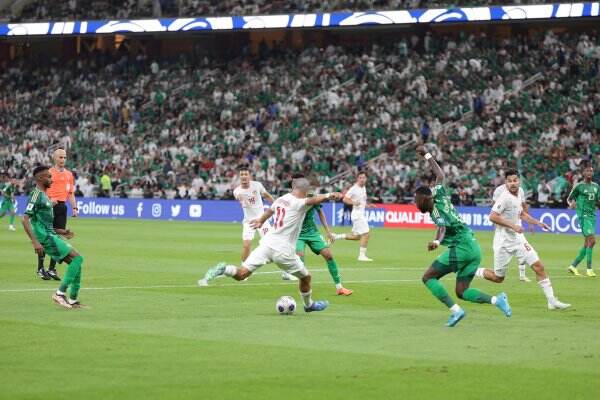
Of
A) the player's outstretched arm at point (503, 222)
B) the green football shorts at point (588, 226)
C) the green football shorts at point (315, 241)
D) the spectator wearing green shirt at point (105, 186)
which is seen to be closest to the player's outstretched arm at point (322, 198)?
the player's outstretched arm at point (503, 222)

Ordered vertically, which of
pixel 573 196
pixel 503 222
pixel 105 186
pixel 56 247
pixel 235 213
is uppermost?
pixel 503 222

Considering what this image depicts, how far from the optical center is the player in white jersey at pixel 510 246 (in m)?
17.2

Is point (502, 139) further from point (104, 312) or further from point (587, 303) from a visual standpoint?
point (104, 312)

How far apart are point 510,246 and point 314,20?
41.9m

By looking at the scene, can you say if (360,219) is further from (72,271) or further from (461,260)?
(461,260)

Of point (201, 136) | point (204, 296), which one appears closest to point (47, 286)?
point (204, 296)

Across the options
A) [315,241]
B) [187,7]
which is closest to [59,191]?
[315,241]

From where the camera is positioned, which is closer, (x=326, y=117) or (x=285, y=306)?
(x=285, y=306)

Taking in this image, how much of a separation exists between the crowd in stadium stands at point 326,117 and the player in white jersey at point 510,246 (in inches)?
1070

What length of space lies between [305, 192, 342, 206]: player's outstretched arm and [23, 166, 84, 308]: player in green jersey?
3572 mm

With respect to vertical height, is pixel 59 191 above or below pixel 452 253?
below

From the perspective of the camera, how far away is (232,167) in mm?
55312

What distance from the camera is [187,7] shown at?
6412cm

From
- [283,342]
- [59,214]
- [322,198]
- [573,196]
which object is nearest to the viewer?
[283,342]
